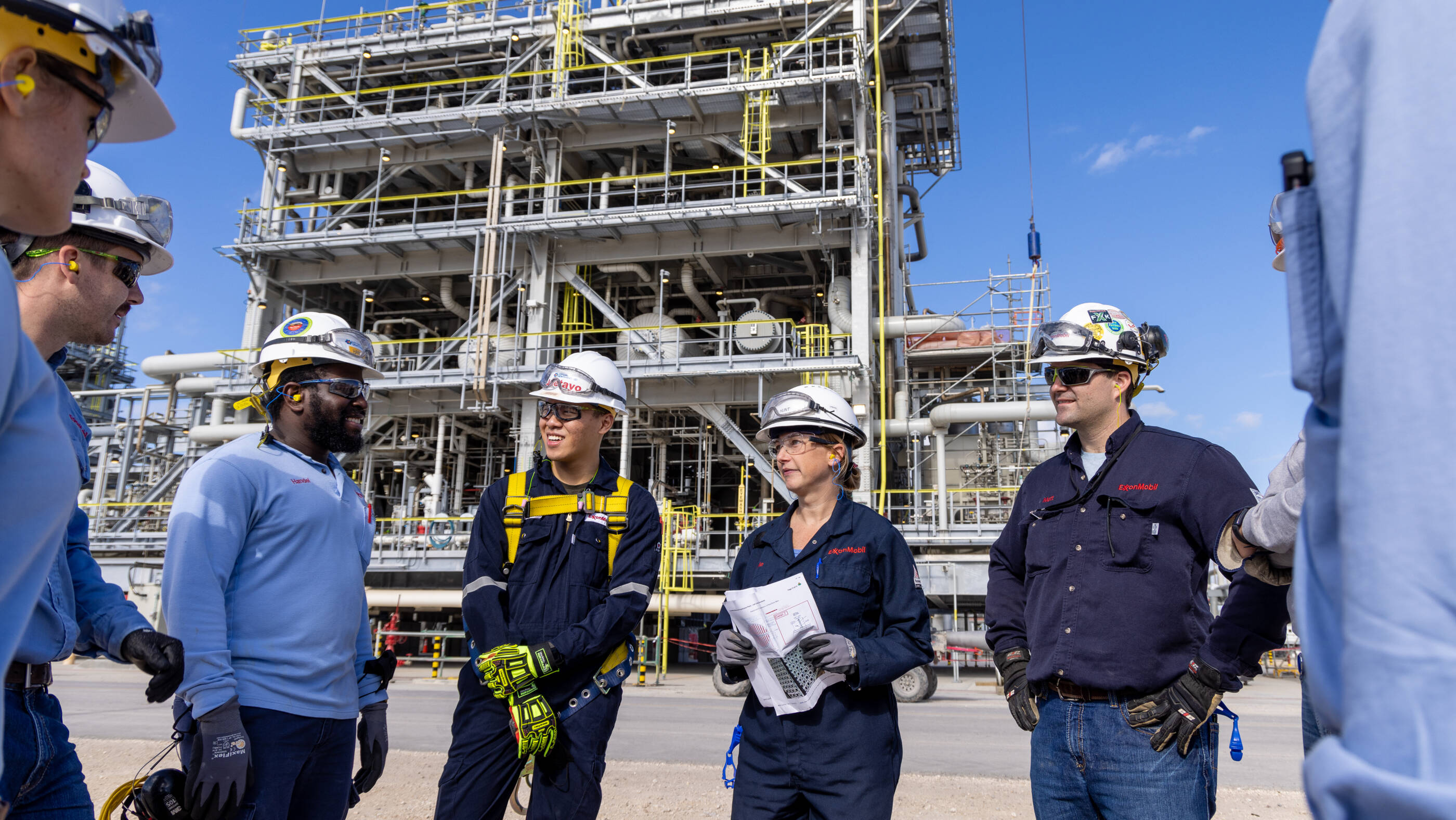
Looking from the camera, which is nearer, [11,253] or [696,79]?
[11,253]

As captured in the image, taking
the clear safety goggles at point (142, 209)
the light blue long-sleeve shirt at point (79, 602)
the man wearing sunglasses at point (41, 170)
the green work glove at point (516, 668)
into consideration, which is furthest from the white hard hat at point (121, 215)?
the green work glove at point (516, 668)

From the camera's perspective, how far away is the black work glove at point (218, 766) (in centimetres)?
247

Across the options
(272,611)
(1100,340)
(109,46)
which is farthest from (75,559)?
(1100,340)

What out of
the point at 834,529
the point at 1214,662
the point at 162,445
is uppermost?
the point at 162,445

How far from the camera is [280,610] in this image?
112 inches

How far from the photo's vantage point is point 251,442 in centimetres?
308

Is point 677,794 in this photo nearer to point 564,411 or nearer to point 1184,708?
point 564,411

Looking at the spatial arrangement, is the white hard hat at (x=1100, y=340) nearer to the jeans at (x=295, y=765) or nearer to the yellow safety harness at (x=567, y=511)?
the yellow safety harness at (x=567, y=511)

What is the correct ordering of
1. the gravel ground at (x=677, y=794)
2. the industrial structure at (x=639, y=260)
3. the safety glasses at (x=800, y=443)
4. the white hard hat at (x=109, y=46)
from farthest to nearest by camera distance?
the industrial structure at (x=639, y=260) → the gravel ground at (x=677, y=794) → the safety glasses at (x=800, y=443) → the white hard hat at (x=109, y=46)

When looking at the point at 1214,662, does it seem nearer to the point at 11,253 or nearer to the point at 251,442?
the point at 251,442

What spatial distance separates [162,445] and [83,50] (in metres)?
28.8

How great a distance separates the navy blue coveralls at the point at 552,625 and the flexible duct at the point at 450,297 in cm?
1778

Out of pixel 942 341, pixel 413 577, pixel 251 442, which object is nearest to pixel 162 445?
pixel 413 577

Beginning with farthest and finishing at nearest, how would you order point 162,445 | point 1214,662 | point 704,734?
point 162,445 < point 704,734 < point 1214,662
